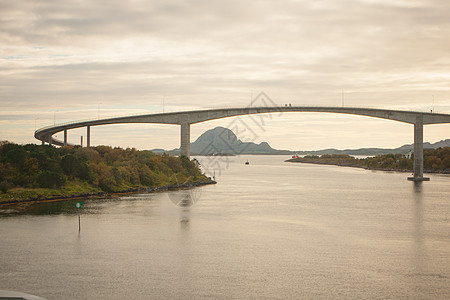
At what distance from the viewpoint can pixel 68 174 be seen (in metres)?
48.9

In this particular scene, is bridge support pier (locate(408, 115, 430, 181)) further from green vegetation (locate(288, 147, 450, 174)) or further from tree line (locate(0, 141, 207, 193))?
tree line (locate(0, 141, 207, 193))

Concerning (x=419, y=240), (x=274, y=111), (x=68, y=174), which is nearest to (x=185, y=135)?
(x=274, y=111)

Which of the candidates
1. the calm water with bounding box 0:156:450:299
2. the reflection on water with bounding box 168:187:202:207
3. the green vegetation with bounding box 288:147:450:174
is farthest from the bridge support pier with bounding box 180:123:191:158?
the green vegetation with bounding box 288:147:450:174

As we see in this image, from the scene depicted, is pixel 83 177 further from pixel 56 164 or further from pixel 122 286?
pixel 122 286

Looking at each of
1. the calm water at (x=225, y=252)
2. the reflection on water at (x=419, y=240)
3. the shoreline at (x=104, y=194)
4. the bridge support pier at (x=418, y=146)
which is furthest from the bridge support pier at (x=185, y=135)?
the reflection on water at (x=419, y=240)

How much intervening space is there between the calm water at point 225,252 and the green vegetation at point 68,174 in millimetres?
5367

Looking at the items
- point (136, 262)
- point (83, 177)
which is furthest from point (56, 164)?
point (136, 262)

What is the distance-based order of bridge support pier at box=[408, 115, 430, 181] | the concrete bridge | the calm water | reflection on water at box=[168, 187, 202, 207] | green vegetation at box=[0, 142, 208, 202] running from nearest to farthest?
the calm water < reflection on water at box=[168, 187, 202, 207] < green vegetation at box=[0, 142, 208, 202] < the concrete bridge < bridge support pier at box=[408, 115, 430, 181]

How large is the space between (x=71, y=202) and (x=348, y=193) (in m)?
30.2

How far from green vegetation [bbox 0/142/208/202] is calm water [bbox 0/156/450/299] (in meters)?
5.37

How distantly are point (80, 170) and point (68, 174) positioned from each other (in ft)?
4.34

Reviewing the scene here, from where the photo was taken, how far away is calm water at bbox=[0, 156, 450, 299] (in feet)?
52.5

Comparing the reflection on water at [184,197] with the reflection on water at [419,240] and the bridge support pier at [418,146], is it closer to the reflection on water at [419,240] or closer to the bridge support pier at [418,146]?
the reflection on water at [419,240]

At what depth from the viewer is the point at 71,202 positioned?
41094mm
